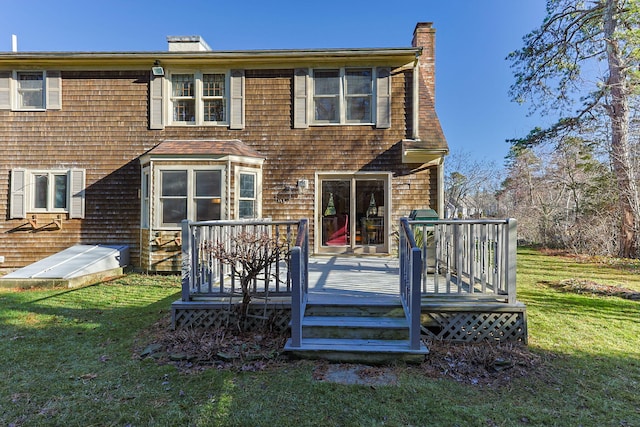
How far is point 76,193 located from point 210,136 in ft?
12.2

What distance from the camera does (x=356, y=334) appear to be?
145 inches

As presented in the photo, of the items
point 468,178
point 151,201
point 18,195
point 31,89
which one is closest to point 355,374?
point 151,201

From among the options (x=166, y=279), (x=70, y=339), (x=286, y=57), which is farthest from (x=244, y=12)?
(x=70, y=339)

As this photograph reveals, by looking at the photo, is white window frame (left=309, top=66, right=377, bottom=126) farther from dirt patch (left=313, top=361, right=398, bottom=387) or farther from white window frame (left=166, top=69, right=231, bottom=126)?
dirt patch (left=313, top=361, right=398, bottom=387)

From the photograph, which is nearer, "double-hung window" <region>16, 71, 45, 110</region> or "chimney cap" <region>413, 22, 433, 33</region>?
"double-hung window" <region>16, 71, 45, 110</region>

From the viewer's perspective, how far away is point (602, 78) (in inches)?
436

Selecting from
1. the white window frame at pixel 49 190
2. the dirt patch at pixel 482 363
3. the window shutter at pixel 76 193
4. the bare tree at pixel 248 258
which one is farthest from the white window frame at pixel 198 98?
the dirt patch at pixel 482 363

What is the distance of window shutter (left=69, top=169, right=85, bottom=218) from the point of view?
864 cm

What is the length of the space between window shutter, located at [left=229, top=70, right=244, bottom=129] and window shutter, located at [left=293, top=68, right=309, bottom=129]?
4.49ft

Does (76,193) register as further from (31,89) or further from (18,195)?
(31,89)

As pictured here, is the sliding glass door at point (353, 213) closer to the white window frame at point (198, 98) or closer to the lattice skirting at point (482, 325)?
the white window frame at point (198, 98)

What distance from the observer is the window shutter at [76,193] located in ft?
28.3

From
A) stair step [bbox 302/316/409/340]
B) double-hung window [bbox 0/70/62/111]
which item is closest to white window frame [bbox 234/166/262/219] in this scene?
stair step [bbox 302/316/409/340]

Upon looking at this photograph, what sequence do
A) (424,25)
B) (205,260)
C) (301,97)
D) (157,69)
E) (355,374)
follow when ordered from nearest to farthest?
(355,374) → (205,260) → (157,69) → (301,97) → (424,25)
